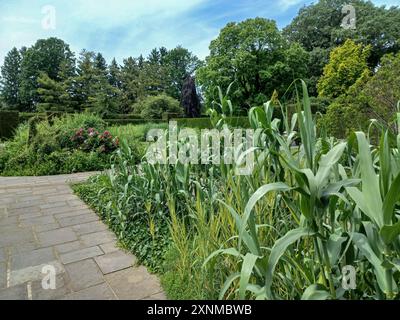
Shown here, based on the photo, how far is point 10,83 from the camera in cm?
2642

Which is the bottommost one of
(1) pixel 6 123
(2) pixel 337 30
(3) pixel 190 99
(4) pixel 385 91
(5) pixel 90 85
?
(4) pixel 385 91

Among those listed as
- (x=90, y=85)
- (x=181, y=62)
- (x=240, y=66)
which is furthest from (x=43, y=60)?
(x=240, y=66)

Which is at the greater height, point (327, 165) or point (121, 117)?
point (121, 117)

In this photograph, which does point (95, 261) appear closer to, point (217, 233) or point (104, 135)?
point (217, 233)

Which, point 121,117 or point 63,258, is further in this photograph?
point 121,117

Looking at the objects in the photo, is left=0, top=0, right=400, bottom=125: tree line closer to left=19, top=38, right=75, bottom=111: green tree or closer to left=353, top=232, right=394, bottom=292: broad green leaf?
left=19, top=38, right=75, bottom=111: green tree

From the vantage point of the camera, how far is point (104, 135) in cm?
671

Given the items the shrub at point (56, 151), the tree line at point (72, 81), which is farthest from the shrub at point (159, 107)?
the shrub at point (56, 151)

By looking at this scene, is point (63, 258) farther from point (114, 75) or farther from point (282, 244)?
point (114, 75)

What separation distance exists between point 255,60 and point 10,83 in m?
24.5

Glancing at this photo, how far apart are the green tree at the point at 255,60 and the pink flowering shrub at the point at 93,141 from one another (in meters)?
9.74

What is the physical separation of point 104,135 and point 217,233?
5.84 meters

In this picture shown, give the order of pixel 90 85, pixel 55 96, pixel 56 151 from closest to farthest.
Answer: pixel 56 151
pixel 55 96
pixel 90 85
